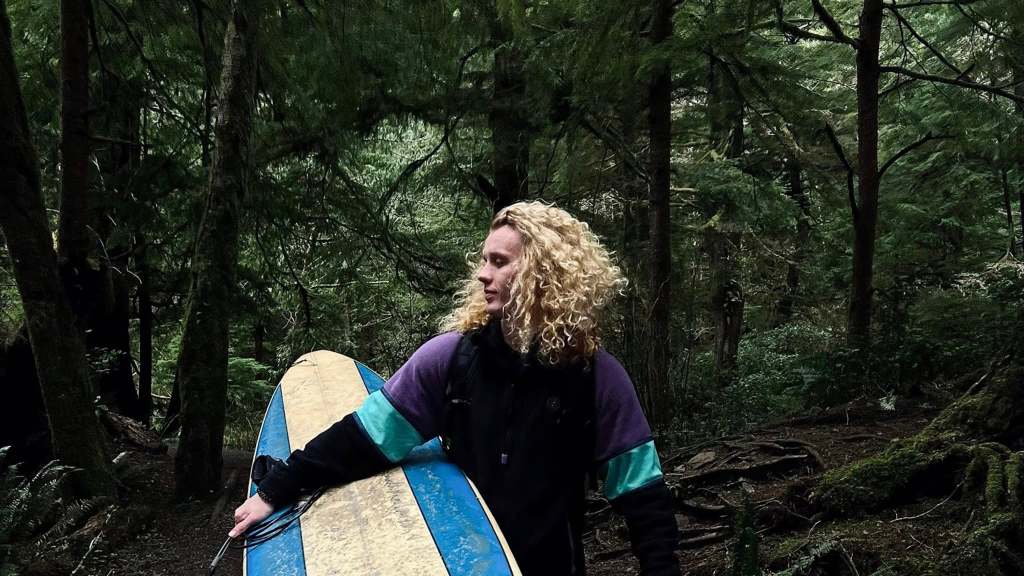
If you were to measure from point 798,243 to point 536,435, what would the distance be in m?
12.7

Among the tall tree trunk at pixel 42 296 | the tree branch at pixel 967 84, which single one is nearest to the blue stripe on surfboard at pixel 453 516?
the tall tree trunk at pixel 42 296

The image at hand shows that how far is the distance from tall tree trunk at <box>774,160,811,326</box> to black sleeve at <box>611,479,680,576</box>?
412 inches

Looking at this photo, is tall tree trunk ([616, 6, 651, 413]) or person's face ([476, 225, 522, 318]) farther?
tall tree trunk ([616, 6, 651, 413])

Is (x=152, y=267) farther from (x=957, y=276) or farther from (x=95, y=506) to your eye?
(x=957, y=276)

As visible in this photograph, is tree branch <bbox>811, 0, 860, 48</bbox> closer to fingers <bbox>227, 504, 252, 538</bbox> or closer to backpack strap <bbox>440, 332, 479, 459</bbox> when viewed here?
backpack strap <bbox>440, 332, 479, 459</bbox>

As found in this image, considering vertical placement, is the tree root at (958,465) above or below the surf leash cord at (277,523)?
below

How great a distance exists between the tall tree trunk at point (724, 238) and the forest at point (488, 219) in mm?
98

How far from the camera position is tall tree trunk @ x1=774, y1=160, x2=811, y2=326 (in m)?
12.2

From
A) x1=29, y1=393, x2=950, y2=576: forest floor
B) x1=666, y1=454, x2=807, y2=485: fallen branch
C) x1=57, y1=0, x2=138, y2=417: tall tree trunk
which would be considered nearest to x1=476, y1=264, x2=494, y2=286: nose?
x1=29, y1=393, x2=950, y2=576: forest floor

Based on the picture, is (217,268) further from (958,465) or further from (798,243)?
(798,243)

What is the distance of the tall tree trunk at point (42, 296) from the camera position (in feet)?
13.2

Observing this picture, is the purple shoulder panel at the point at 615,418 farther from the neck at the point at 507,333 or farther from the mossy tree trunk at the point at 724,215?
the mossy tree trunk at the point at 724,215

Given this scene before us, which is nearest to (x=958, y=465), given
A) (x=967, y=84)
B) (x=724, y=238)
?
(x=967, y=84)

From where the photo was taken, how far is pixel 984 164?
30.5 ft
